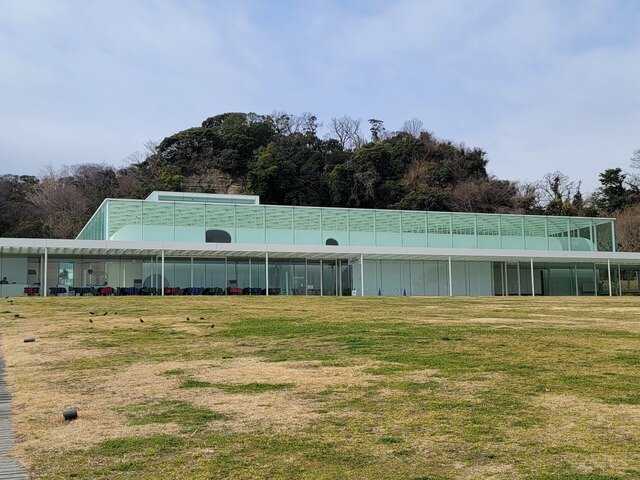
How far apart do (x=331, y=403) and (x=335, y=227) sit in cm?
3527

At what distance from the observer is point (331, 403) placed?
7.21 metres

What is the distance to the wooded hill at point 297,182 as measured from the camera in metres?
65.2

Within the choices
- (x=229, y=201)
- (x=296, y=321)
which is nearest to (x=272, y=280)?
(x=229, y=201)

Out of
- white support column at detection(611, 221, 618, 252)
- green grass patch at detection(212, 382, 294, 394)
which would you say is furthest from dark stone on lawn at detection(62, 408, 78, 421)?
white support column at detection(611, 221, 618, 252)

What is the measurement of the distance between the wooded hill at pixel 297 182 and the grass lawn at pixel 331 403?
54145 millimetres

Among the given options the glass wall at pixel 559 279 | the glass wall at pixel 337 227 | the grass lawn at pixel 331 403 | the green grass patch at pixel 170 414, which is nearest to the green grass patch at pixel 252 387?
the grass lawn at pixel 331 403

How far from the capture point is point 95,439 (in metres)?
5.96

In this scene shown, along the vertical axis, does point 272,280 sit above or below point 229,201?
below

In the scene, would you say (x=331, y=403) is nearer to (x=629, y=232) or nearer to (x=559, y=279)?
(x=559, y=279)

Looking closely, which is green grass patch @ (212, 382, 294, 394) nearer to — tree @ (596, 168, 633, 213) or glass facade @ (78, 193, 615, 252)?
glass facade @ (78, 193, 615, 252)

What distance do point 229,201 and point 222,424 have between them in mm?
39241

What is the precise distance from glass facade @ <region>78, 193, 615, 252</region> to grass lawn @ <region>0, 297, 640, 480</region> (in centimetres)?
2468

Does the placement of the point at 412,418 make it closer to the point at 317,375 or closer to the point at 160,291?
the point at 317,375

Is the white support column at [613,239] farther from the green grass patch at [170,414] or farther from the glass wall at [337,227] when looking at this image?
the green grass patch at [170,414]
